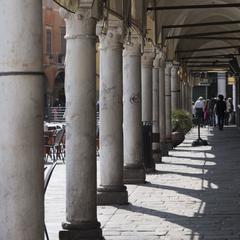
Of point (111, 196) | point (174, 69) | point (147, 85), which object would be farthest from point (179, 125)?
point (111, 196)

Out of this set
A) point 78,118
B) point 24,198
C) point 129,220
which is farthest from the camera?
point 129,220

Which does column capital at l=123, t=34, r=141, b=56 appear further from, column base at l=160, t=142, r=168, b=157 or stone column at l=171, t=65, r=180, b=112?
stone column at l=171, t=65, r=180, b=112

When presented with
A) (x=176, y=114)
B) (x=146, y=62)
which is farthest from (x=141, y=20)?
(x=176, y=114)

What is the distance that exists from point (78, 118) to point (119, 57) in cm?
317

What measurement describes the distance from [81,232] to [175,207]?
3.03m

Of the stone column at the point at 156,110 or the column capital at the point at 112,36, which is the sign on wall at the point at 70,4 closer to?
the column capital at the point at 112,36

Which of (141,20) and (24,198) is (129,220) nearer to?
(24,198)

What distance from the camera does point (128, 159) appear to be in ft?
47.2

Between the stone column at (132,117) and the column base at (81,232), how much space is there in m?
5.83

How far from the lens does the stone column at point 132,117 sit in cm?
1430

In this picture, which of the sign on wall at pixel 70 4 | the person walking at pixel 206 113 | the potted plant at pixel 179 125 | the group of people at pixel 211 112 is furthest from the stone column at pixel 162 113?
the person walking at pixel 206 113

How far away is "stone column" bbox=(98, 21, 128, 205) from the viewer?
11.3m

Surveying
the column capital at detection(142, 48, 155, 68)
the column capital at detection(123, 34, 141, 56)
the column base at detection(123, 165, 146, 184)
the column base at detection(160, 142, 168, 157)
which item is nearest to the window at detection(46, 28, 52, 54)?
the column base at detection(160, 142, 168, 157)

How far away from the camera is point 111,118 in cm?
1124
